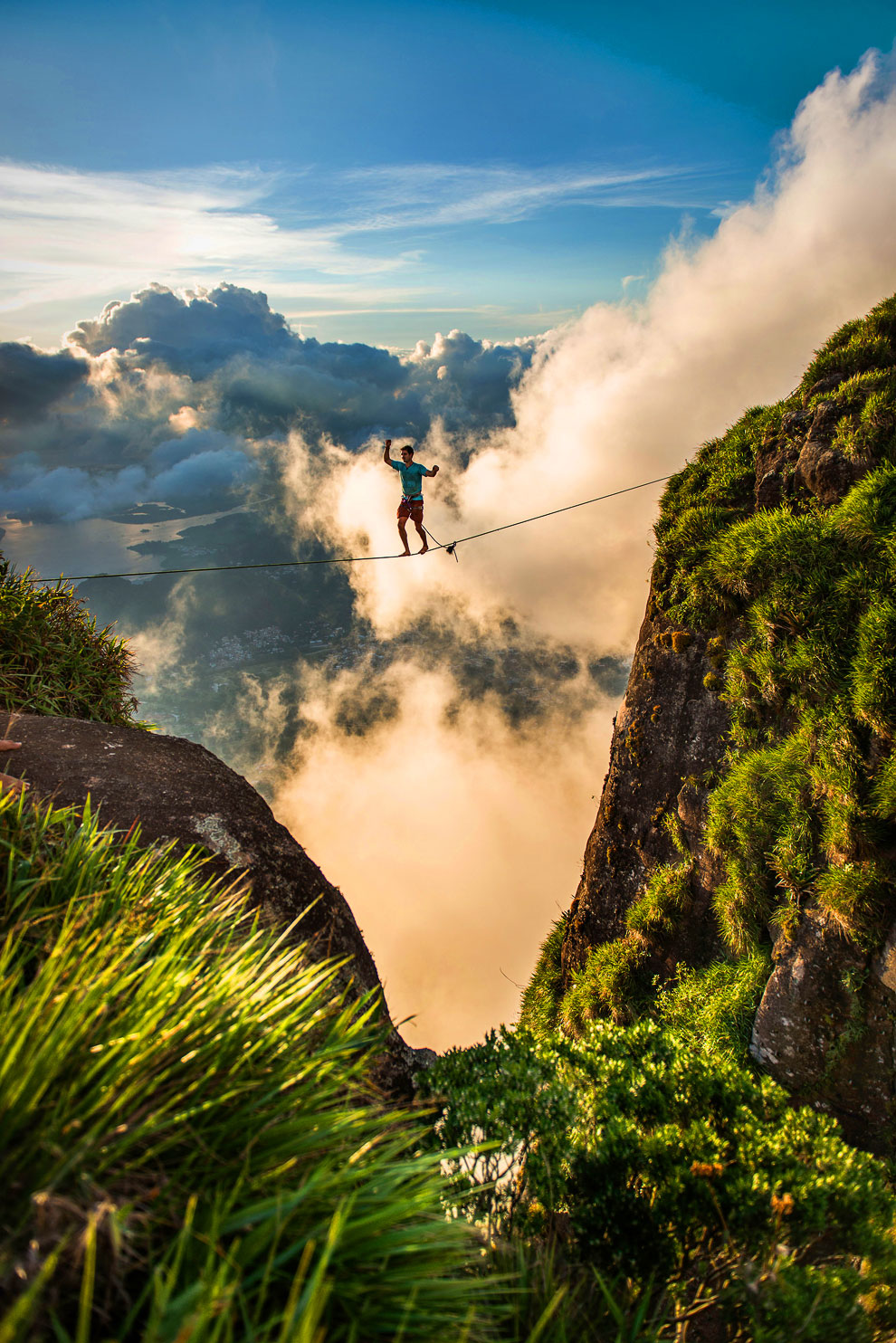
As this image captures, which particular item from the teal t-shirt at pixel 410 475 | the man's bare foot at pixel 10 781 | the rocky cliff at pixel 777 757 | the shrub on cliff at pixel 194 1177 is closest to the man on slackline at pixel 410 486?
the teal t-shirt at pixel 410 475

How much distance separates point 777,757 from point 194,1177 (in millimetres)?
11465

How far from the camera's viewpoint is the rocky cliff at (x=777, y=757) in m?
9.66

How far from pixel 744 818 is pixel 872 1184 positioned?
6450 mm

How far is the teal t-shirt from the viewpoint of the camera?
15.9 m

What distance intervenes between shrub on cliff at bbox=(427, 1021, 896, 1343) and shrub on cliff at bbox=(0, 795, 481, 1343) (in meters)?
1.94

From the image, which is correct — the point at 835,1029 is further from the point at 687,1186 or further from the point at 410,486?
the point at 410,486

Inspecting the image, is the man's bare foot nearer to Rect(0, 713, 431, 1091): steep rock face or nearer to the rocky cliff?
Rect(0, 713, 431, 1091): steep rock face

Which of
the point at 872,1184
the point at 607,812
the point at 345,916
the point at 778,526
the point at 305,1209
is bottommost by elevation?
the point at 872,1184

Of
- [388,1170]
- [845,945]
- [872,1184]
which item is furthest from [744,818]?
[388,1170]

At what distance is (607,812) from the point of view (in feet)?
54.4

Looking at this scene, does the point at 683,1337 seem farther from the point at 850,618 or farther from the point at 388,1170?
the point at 850,618

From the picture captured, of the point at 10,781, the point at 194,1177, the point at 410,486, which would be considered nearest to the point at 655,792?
the point at 410,486

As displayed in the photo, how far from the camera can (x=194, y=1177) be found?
3092 mm

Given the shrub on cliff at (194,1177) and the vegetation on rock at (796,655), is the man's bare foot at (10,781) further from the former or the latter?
the vegetation on rock at (796,655)
